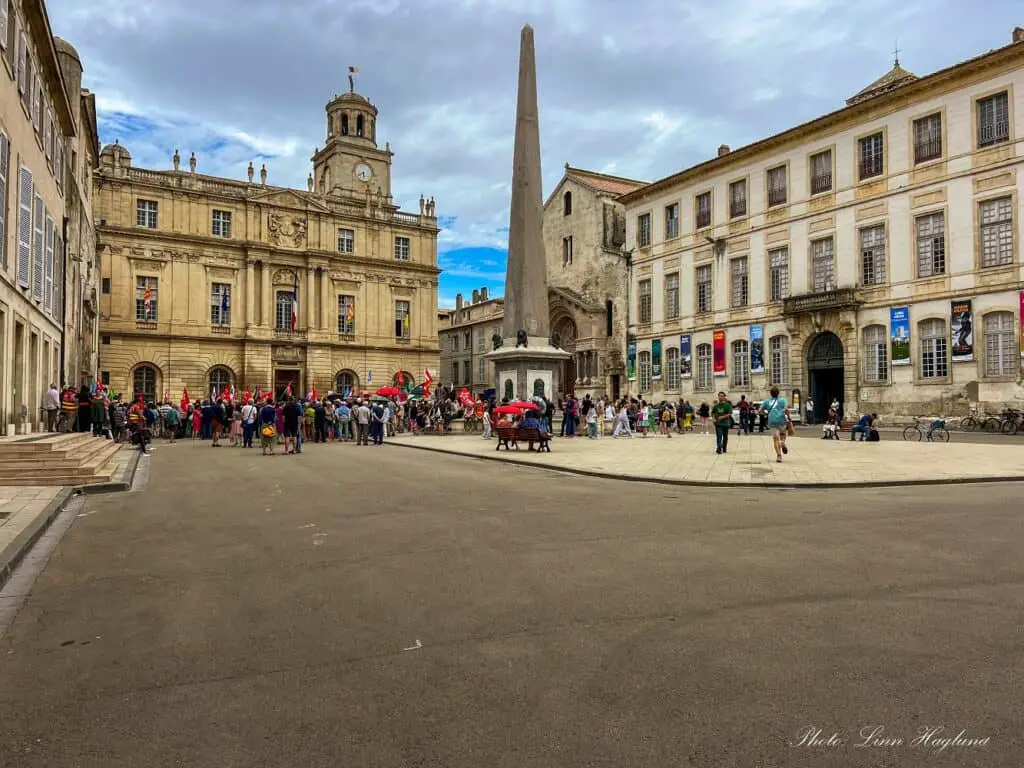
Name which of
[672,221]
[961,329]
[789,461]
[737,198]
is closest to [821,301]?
[961,329]

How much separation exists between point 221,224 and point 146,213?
14.6ft

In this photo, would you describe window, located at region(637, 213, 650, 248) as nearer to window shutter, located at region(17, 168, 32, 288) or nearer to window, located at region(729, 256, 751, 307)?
window, located at region(729, 256, 751, 307)

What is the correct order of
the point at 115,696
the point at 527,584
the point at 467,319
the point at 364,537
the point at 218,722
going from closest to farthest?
the point at 218,722
the point at 115,696
the point at 527,584
the point at 364,537
the point at 467,319

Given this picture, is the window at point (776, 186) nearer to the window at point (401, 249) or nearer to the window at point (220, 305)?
the window at point (401, 249)

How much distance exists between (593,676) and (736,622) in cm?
129

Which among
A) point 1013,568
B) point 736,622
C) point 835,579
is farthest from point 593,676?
point 1013,568

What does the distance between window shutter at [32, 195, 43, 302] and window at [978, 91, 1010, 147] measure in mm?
30346

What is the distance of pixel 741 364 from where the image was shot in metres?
37.6

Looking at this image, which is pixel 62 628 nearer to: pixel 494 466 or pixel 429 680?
pixel 429 680

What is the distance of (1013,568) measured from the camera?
237 inches

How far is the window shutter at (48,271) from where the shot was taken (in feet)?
63.0

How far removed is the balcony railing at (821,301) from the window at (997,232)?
518cm

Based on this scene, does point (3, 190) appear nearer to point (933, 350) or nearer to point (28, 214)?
point (28, 214)

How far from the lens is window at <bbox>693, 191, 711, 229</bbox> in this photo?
131 ft
